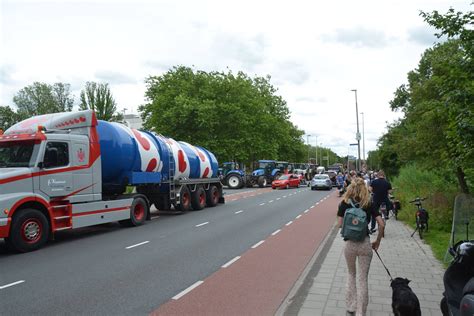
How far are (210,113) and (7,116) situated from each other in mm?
49149

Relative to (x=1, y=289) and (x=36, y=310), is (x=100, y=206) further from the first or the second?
(x=36, y=310)

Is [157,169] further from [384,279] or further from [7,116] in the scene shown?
[7,116]

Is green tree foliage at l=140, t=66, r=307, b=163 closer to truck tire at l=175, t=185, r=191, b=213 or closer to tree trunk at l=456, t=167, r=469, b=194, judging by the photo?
truck tire at l=175, t=185, r=191, b=213

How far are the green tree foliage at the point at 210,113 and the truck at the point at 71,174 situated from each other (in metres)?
20.5

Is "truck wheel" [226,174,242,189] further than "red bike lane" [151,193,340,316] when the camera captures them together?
Yes

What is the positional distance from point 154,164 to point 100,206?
11.7 feet

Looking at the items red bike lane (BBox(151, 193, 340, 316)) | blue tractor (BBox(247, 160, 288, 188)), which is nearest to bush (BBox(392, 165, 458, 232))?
red bike lane (BBox(151, 193, 340, 316))

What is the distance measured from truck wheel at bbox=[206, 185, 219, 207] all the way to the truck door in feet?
32.3

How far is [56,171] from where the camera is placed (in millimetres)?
10297

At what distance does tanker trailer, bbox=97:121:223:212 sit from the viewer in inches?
506

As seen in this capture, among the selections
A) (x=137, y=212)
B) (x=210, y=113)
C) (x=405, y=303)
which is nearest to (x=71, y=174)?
(x=137, y=212)

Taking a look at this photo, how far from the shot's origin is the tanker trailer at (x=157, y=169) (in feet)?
42.2

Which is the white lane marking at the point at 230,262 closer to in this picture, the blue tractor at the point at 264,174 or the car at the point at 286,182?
the car at the point at 286,182

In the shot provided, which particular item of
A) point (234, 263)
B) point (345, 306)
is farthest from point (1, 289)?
point (345, 306)
